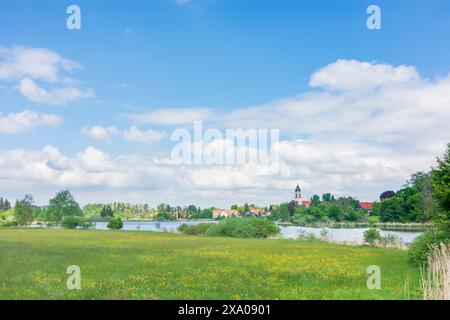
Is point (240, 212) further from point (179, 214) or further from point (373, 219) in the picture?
point (373, 219)

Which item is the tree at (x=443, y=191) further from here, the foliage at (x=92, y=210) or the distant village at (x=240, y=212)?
the foliage at (x=92, y=210)

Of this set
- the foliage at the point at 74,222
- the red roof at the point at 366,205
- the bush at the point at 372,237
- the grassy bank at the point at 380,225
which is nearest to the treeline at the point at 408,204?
the grassy bank at the point at 380,225

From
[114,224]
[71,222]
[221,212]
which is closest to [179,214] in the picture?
[221,212]

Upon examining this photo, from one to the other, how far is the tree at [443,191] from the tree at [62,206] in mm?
71369

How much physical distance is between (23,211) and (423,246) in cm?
8444

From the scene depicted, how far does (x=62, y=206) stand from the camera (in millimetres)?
86750

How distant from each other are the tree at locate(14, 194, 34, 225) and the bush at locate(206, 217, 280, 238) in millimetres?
47352

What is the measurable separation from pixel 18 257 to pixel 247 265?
16.3 m

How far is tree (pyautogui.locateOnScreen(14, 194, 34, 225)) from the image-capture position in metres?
92.2

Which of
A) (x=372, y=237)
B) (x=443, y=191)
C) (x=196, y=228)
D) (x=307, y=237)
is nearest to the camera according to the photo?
(x=443, y=191)
